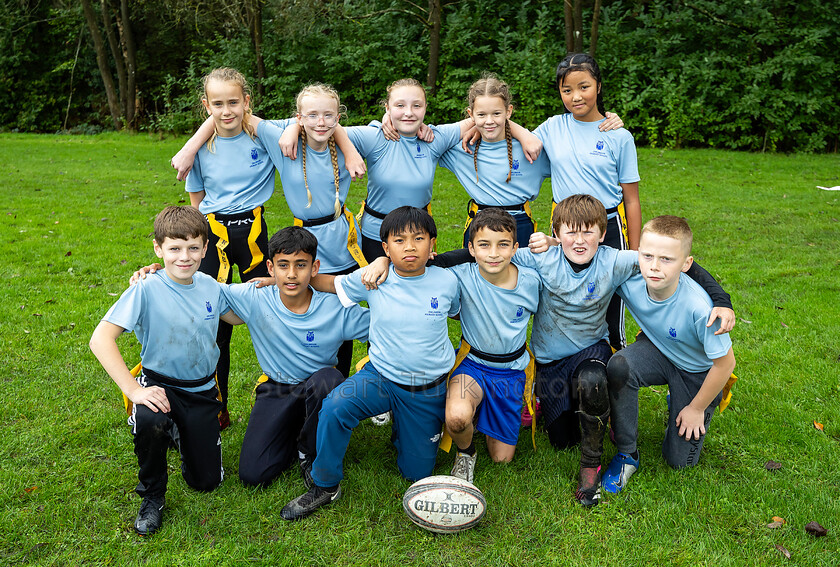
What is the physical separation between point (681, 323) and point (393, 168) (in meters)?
1.99

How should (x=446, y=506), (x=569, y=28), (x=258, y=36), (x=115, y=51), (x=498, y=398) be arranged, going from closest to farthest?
(x=446, y=506), (x=498, y=398), (x=569, y=28), (x=258, y=36), (x=115, y=51)

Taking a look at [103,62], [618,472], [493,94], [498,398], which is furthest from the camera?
[103,62]

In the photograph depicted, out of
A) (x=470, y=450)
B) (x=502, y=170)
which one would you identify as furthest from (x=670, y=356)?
(x=502, y=170)

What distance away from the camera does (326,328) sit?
12.2 feet

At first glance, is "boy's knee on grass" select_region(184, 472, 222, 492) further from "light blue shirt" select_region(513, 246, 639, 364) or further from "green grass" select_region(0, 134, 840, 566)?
"light blue shirt" select_region(513, 246, 639, 364)

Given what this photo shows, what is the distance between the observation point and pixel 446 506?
3.17 metres

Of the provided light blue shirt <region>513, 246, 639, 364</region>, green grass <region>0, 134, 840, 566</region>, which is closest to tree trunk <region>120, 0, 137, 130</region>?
green grass <region>0, 134, 840, 566</region>

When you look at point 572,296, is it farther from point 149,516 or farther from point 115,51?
point 115,51

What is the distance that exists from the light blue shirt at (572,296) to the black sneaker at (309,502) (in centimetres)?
144

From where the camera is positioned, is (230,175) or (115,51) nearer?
(230,175)

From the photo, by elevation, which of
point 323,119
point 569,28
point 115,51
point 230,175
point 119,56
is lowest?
point 230,175

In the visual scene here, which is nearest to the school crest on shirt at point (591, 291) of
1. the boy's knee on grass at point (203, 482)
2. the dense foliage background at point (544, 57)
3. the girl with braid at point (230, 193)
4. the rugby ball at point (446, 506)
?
the rugby ball at point (446, 506)

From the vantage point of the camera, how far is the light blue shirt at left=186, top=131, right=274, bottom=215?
4.13m

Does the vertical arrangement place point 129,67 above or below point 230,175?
above
